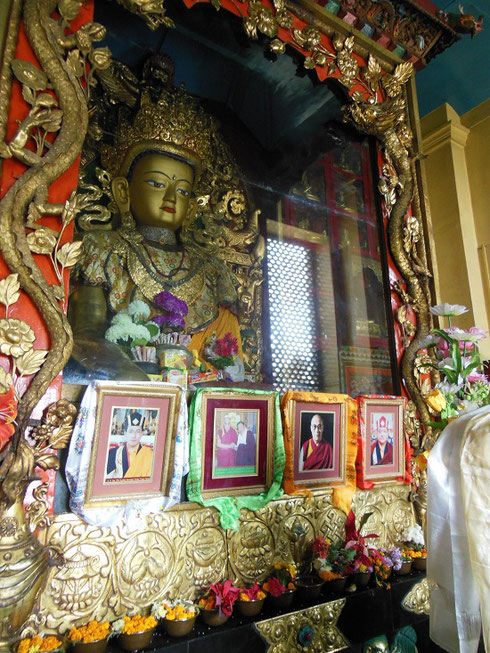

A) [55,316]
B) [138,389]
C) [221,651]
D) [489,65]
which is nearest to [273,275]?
[138,389]

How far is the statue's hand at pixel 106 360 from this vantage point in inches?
89.7

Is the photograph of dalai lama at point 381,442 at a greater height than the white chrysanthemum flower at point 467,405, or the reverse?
the white chrysanthemum flower at point 467,405

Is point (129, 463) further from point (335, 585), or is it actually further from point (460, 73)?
point (460, 73)

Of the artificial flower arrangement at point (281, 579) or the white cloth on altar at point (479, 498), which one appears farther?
the artificial flower arrangement at point (281, 579)

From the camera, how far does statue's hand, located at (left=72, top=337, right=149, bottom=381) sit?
2277 mm

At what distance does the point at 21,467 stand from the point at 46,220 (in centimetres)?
117

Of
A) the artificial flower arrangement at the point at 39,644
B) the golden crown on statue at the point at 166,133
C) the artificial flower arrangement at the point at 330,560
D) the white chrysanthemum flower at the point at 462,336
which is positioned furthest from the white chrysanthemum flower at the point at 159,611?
the golden crown on statue at the point at 166,133

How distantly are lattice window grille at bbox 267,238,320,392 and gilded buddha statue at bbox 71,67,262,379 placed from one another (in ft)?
0.58

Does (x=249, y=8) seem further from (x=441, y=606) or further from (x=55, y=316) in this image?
(x=441, y=606)

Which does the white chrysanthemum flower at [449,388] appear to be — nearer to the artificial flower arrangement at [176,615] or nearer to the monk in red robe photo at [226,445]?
the monk in red robe photo at [226,445]

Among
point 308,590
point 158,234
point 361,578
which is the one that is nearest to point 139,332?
point 158,234

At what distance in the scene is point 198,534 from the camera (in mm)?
2387

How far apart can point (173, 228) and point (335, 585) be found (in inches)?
95.9

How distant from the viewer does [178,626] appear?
6.50 feet
